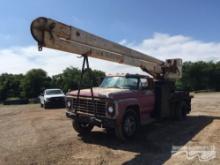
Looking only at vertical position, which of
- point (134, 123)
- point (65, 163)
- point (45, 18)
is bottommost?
point (65, 163)

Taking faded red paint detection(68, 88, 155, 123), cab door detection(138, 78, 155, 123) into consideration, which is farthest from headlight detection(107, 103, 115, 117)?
cab door detection(138, 78, 155, 123)

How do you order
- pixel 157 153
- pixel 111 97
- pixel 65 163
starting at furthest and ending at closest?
pixel 111 97 < pixel 157 153 < pixel 65 163

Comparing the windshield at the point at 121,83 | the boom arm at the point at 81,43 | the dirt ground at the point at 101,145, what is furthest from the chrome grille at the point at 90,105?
the windshield at the point at 121,83

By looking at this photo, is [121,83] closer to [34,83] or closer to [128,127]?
[128,127]

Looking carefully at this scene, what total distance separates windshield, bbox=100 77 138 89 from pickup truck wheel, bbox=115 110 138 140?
3.99 ft

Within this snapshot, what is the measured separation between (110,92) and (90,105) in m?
0.80

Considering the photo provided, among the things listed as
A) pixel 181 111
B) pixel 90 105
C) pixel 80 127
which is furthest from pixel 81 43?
pixel 181 111

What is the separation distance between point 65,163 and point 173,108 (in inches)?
284

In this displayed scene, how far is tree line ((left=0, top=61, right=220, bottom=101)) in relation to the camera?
2211 inches

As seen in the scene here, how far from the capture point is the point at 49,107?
21.8 m

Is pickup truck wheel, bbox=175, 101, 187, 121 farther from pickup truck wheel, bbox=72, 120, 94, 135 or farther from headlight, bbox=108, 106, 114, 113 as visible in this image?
headlight, bbox=108, 106, 114, 113

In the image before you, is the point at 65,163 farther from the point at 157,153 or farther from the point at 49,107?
the point at 49,107

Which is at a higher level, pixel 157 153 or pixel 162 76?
pixel 162 76

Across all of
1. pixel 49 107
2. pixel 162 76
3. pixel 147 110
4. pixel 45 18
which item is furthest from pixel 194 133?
pixel 49 107
